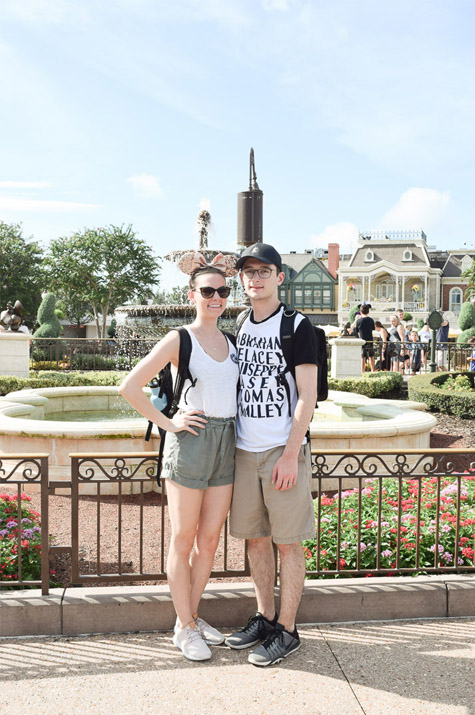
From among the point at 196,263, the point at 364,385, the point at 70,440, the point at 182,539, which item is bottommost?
the point at 70,440

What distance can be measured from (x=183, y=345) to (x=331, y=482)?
4.48 meters

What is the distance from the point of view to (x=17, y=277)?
41.8m

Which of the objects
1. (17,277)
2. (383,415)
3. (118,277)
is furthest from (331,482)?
(17,277)

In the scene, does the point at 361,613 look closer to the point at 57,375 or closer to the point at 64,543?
the point at 64,543

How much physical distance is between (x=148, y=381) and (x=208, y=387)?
30cm

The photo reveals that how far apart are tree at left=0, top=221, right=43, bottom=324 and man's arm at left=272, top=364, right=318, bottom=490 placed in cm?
4106

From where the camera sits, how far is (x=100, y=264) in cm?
3978

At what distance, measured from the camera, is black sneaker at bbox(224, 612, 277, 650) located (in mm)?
3146

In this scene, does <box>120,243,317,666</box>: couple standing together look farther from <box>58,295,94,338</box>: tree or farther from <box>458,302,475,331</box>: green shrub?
<box>58,295,94,338</box>: tree

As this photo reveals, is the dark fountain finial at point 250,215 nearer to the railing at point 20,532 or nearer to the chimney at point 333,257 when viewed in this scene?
the railing at point 20,532

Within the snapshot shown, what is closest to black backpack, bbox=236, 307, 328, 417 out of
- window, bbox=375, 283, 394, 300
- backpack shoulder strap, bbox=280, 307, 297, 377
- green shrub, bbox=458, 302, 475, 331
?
backpack shoulder strap, bbox=280, 307, 297, 377

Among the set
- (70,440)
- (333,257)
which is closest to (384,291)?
(333,257)

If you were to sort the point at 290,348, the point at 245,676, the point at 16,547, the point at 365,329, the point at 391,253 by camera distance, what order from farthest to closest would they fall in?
the point at 391,253
the point at 365,329
the point at 16,547
the point at 290,348
the point at 245,676

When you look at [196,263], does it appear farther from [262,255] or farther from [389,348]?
[389,348]
